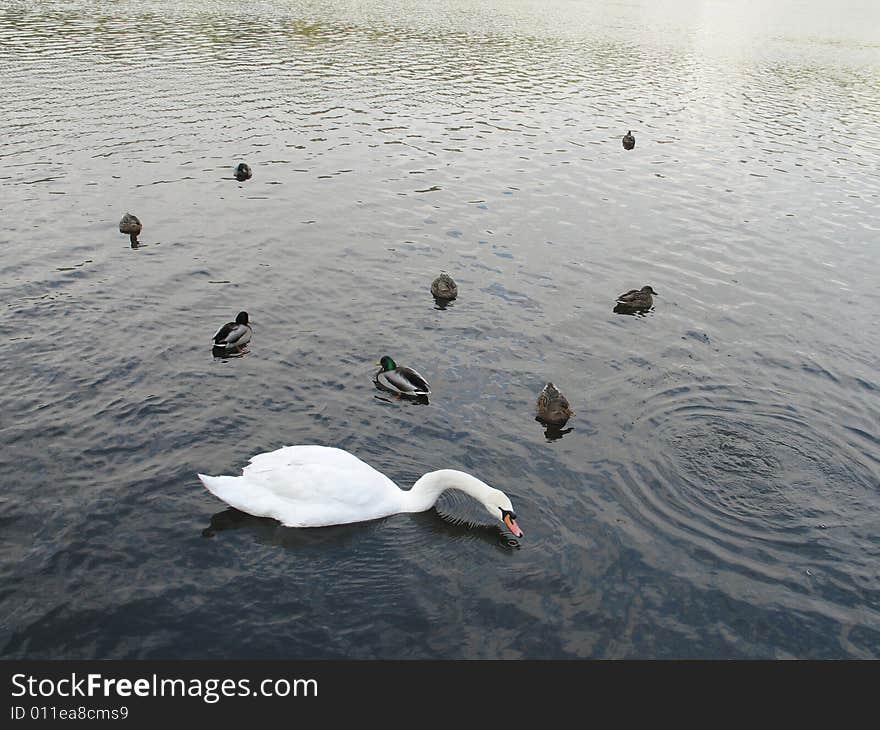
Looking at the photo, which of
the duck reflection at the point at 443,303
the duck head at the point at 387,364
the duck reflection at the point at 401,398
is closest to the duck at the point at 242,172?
the duck reflection at the point at 443,303

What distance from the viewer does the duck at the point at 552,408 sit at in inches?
642

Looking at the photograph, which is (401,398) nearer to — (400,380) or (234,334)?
(400,380)

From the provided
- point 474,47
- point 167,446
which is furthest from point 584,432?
point 474,47

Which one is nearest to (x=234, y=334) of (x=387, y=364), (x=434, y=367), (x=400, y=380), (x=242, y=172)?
(x=387, y=364)

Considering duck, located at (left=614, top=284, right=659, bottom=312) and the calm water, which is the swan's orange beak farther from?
duck, located at (left=614, top=284, right=659, bottom=312)

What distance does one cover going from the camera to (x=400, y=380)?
17.1 m

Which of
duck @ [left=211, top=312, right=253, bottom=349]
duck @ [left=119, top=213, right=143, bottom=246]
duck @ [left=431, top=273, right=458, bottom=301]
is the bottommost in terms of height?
duck @ [left=431, top=273, right=458, bottom=301]

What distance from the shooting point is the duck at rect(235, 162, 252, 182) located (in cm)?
2930

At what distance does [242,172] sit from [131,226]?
6.62 meters

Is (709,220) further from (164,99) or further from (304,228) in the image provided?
(164,99)

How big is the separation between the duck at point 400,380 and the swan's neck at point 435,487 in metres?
3.50

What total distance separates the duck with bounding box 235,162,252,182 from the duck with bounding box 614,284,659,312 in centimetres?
1477

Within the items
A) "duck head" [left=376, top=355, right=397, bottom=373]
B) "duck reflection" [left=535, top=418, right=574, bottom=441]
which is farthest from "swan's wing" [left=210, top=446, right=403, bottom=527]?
"duck head" [left=376, top=355, right=397, bottom=373]

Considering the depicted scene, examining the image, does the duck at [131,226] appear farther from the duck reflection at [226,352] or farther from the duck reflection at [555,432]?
the duck reflection at [555,432]
